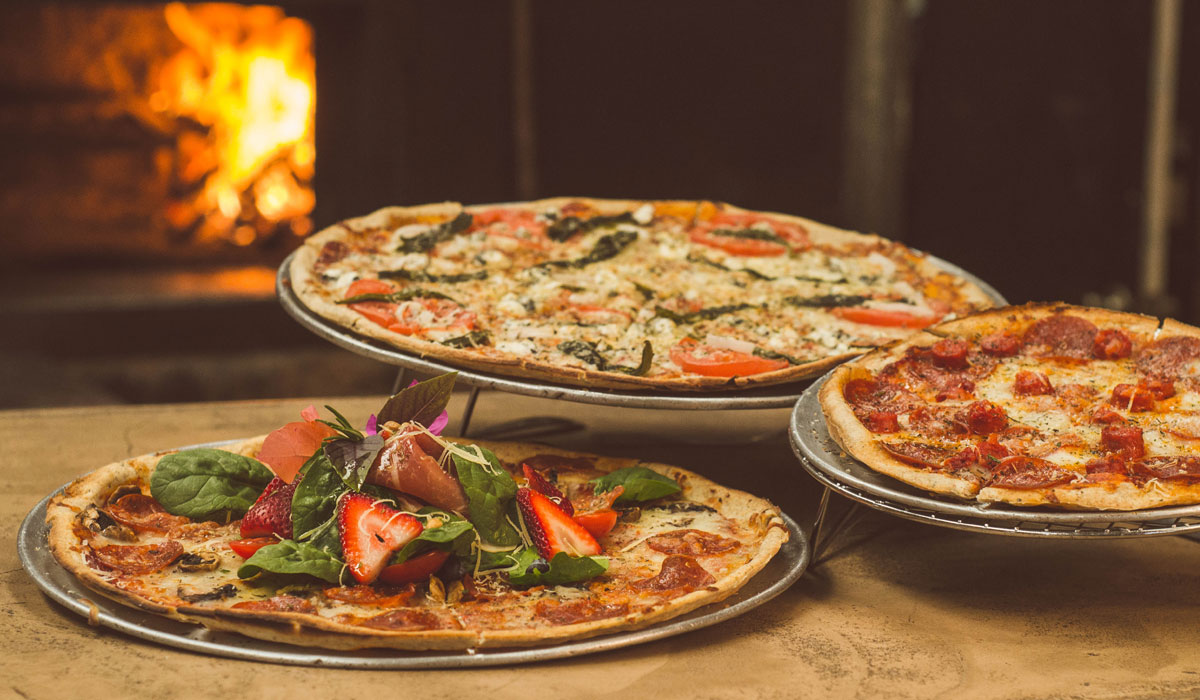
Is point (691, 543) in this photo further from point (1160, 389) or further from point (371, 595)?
point (1160, 389)

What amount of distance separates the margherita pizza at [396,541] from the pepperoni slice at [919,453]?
0.99 feet

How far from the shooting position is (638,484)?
10.2 ft

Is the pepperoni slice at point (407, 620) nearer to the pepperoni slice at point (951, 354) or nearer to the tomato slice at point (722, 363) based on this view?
the tomato slice at point (722, 363)

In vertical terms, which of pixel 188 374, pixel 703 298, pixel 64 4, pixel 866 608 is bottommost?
pixel 188 374

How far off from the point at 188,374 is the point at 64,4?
1810 mm

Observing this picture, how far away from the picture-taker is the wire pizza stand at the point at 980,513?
8.38 feet

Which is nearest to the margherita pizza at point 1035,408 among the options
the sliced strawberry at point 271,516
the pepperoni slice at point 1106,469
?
the pepperoni slice at point 1106,469

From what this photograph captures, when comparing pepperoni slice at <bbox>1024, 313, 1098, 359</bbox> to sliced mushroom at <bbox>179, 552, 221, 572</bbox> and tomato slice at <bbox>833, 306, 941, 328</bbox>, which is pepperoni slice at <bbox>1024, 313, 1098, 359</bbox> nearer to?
tomato slice at <bbox>833, 306, 941, 328</bbox>

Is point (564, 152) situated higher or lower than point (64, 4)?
lower

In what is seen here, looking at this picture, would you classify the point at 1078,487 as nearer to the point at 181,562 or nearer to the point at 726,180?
the point at 181,562

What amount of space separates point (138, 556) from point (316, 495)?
0.40 metres

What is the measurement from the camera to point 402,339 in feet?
11.3

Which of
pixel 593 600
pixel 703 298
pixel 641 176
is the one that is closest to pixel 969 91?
pixel 641 176

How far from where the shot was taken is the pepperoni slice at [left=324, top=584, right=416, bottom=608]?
260 centimetres
